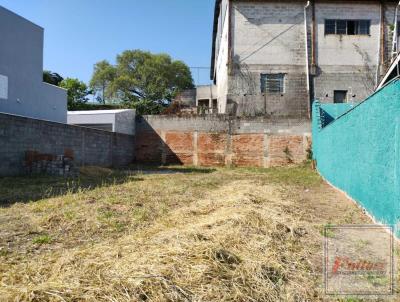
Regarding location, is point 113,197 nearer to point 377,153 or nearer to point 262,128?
point 377,153

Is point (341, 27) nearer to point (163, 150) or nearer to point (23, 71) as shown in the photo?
point (163, 150)

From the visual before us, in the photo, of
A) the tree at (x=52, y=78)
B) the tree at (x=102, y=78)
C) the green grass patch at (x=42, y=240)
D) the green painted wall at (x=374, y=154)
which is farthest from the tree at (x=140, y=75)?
the green grass patch at (x=42, y=240)

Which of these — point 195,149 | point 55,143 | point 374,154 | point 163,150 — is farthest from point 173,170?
point 374,154

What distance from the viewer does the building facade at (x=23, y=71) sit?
37.9 feet

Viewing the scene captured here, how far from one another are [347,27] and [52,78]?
24.0m

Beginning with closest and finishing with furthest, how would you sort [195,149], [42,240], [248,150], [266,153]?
[42,240]
[266,153]
[248,150]
[195,149]

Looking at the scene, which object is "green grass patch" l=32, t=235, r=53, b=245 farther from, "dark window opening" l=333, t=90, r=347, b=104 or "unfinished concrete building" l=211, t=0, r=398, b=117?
"dark window opening" l=333, t=90, r=347, b=104


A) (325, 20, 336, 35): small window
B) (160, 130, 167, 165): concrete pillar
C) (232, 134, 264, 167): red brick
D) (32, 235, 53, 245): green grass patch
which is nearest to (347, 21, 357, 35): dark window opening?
(325, 20, 336, 35): small window

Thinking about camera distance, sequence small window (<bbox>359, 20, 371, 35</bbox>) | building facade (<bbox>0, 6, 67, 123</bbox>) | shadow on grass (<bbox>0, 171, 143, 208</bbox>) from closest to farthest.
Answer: shadow on grass (<bbox>0, 171, 143, 208</bbox>) → building facade (<bbox>0, 6, 67, 123</bbox>) → small window (<bbox>359, 20, 371, 35</bbox>)

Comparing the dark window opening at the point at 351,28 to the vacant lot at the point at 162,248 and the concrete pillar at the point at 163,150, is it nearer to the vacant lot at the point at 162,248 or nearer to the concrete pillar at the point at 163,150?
the concrete pillar at the point at 163,150

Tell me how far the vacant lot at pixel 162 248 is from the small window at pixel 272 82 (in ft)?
40.8

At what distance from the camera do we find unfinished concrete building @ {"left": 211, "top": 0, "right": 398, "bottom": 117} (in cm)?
Answer: 1778

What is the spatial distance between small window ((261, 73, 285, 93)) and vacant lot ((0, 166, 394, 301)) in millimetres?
12439

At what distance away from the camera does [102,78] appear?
39.5 meters
